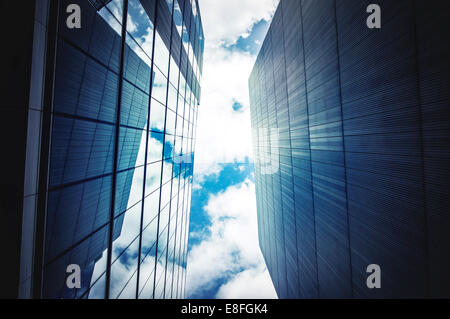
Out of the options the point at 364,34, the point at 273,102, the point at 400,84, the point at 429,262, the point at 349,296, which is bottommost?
the point at 349,296

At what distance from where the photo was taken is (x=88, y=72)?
5.32 meters

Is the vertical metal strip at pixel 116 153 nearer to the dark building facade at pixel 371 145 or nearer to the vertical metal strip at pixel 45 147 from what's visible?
the vertical metal strip at pixel 45 147

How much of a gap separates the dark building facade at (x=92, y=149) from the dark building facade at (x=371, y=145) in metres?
9.16

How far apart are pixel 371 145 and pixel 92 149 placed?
1003cm

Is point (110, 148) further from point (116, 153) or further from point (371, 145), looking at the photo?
point (371, 145)

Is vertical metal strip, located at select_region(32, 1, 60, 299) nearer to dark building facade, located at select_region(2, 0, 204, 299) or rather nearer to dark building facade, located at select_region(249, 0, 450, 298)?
dark building facade, located at select_region(2, 0, 204, 299)

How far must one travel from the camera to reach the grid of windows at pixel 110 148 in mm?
4668

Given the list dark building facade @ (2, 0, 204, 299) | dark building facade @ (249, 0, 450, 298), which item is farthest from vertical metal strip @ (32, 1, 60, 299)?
dark building facade @ (249, 0, 450, 298)

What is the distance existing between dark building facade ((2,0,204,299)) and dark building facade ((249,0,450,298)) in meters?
9.16

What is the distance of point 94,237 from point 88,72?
530 cm

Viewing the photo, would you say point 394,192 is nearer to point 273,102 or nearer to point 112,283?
point 112,283

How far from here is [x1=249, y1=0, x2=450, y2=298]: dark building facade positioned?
508 cm

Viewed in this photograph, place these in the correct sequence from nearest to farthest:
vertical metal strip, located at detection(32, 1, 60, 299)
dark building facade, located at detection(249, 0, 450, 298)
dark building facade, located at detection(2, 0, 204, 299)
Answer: dark building facade, located at detection(2, 0, 204, 299), vertical metal strip, located at detection(32, 1, 60, 299), dark building facade, located at detection(249, 0, 450, 298)
